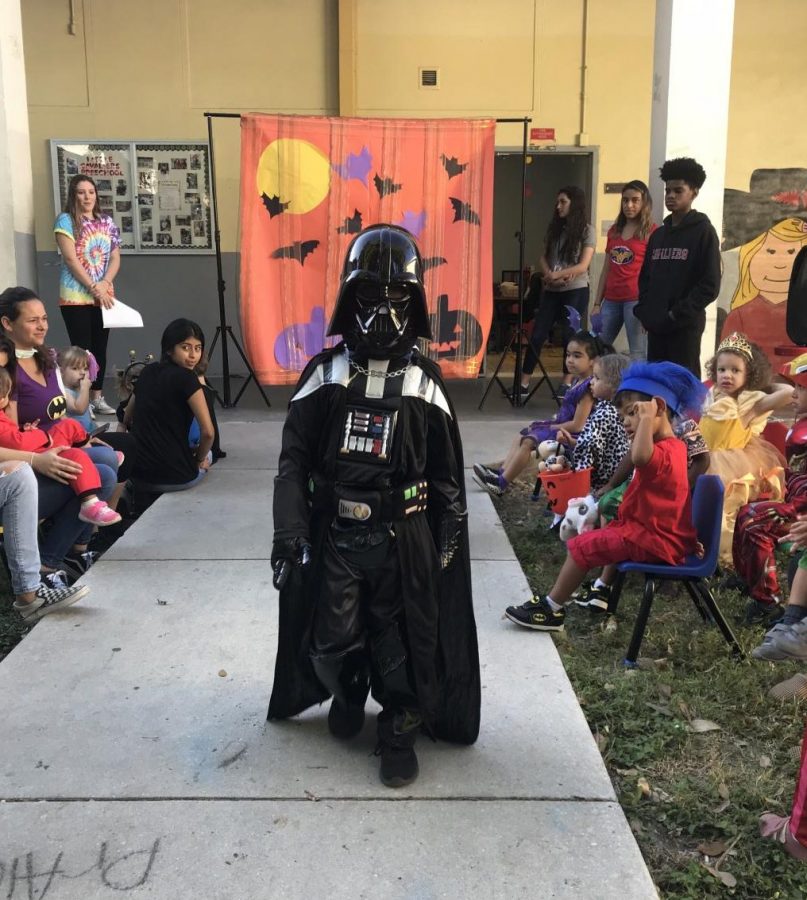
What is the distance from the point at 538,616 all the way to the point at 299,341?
15.5 ft

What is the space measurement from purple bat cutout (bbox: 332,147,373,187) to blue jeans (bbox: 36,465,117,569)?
4513mm

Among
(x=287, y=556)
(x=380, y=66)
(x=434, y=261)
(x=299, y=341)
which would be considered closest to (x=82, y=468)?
(x=287, y=556)

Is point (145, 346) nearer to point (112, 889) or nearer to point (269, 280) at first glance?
point (269, 280)

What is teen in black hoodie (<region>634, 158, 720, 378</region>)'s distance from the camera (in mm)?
5953

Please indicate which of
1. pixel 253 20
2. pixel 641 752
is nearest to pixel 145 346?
pixel 253 20

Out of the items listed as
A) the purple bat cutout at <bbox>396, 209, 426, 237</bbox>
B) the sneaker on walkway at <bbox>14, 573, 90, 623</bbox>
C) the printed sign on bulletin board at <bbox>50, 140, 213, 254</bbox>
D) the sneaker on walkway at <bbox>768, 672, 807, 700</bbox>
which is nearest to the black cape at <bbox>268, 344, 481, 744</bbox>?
the sneaker on walkway at <bbox>768, 672, 807, 700</bbox>

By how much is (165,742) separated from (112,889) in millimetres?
701

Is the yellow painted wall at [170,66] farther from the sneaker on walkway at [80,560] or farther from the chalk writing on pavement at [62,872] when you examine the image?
the chalk writing on pavement at [62,872]

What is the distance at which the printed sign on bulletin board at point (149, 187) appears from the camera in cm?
996

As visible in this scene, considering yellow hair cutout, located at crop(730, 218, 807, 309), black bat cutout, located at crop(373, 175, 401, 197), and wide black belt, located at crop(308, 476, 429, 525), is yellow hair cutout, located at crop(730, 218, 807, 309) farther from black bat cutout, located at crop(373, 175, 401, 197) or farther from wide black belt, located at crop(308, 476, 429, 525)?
wide black belt, located at crop(308, 476, 429, 525)

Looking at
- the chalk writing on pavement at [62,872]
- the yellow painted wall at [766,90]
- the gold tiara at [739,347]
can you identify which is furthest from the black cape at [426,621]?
the yellow painted wall at [766,90]

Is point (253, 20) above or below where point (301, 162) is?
above

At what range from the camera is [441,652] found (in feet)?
9.38

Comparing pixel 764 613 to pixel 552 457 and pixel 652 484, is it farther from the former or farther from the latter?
pixel 552 457
